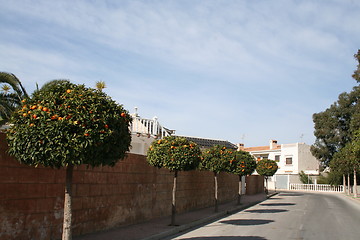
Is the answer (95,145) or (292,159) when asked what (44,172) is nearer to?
(95,145)

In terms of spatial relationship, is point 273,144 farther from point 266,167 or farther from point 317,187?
point 266,167

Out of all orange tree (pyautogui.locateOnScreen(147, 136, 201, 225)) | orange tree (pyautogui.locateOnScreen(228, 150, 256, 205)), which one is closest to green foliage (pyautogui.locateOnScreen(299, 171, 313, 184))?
orange tree (pyautogui.locateOnScreen(228, 150, 256, 205))

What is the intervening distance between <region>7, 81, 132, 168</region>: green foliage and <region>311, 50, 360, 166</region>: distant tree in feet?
145

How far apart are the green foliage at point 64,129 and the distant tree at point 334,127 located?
44.1m

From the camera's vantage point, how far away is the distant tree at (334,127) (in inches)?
1815

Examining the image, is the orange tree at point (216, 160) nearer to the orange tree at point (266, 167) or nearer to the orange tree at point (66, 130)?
the orange tree at point (66, 130)

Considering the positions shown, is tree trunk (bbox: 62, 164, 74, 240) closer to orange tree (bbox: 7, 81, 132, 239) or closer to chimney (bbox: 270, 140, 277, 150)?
orange tree (bbox: 7, 81, 132, 239)

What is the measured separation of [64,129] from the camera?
6.50m

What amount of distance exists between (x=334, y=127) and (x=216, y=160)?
1381 inches

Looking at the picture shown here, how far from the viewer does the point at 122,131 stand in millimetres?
7328

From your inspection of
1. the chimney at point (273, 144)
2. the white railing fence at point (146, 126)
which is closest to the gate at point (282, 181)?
the chimney at point (273, 144)

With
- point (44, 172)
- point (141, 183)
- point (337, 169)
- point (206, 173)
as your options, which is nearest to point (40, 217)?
point (44, 172)

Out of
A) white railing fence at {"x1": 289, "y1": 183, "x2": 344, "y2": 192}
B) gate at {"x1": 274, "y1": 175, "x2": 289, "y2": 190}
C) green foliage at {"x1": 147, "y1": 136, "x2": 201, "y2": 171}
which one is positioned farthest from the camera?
gate at {"x1": 274, "y1": 175, "x2": 289, "y2": 190}

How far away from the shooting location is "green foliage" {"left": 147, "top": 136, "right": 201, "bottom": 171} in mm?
12709
